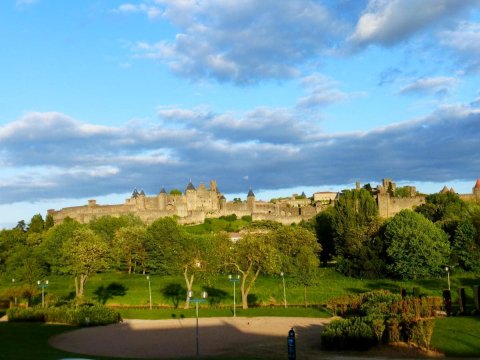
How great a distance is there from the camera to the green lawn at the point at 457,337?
23.0m

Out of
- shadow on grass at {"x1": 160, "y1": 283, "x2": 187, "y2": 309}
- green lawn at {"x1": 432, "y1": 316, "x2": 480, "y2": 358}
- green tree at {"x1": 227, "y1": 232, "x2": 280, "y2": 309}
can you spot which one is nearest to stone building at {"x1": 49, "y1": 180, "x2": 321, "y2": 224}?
shadow on grass at {"x1": 160, "y1": 283, "x2": 187, "y2": 309}

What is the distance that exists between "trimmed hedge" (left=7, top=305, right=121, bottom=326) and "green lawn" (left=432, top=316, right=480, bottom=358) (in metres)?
20.1

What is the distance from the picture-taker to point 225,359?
22047 mm

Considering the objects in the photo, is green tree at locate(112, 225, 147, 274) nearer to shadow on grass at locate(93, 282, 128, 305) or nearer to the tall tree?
the tall tree

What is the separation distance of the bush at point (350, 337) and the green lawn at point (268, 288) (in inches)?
1070

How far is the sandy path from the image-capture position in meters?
25.4

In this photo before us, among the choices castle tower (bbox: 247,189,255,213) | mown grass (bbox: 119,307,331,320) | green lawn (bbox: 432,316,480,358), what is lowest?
mown grass (bbox: 119,307,331,320)

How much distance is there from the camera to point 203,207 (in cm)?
16812

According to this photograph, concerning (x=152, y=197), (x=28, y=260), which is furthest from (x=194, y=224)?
(x=28, y=260)

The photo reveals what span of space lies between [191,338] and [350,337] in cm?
868

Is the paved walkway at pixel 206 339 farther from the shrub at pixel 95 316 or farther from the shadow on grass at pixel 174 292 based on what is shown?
the shadow on grass at pixel 174 292

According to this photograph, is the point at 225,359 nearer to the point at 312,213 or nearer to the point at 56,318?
the point at 56,318

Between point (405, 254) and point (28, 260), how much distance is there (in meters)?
43.5

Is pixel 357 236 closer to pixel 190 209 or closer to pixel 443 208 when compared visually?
pixel 443 208
